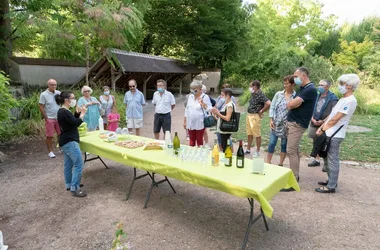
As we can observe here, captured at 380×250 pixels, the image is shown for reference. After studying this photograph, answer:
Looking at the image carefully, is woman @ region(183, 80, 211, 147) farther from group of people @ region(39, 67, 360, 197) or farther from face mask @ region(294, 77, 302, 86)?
face mask @ region(294, 77, 302, 86)

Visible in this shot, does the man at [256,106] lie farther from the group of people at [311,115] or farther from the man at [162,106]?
the man at [162,106]

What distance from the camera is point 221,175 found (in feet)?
9.36

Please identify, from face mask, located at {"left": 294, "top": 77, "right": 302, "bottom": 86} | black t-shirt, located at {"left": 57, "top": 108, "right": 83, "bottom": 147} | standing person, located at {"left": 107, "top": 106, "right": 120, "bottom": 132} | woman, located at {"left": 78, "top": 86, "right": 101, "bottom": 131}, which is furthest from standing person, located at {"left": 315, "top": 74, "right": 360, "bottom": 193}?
woman, located at {"left": 78, "top": 86, "right": 101, "bottom": 131}

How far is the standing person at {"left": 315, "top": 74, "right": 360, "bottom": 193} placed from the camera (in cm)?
380

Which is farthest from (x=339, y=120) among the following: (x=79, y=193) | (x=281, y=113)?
(x=79, y=193)

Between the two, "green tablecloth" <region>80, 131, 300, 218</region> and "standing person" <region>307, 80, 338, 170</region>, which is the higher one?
"standing person" <region>307, 80, 338, 170</region>

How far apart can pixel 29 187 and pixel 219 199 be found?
3.26 meters

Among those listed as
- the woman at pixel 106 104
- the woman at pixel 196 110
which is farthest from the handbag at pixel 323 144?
the woman at pixel 106 104

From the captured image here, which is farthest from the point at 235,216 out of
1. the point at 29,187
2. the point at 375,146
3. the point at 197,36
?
the point at 197,36

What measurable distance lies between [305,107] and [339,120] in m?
0.51

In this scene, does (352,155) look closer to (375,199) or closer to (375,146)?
(375,146)

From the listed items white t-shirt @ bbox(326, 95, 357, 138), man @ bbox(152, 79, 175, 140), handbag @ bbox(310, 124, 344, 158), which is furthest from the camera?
man @ bbox(152, 79, 175, 140)

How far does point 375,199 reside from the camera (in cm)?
416

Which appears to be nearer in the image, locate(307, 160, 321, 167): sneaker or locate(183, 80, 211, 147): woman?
locate(183, 80, 211, 147): woman
